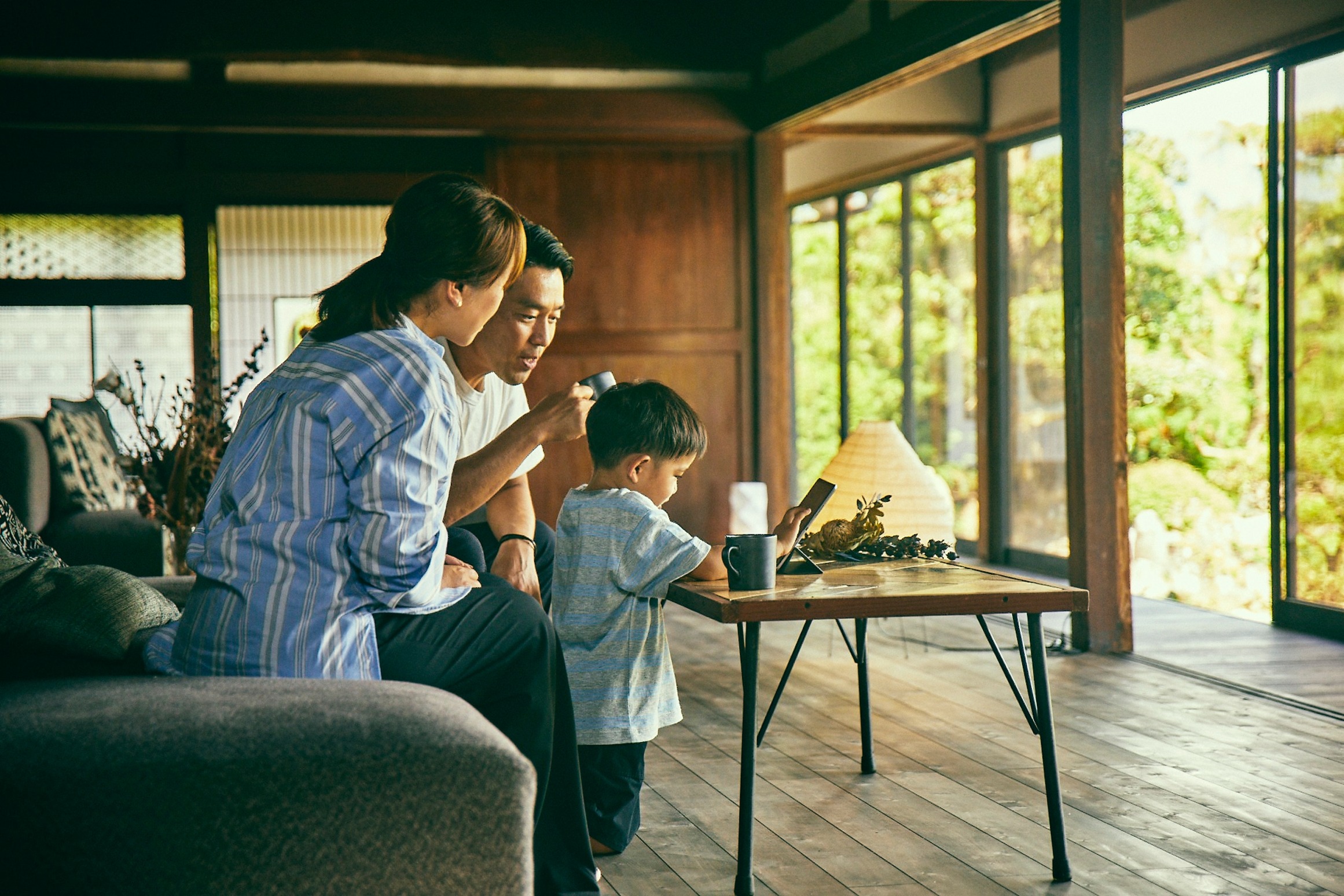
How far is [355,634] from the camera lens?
146cm

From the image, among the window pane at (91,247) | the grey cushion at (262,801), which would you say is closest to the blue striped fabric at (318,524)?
the grey cushion at (262,801)

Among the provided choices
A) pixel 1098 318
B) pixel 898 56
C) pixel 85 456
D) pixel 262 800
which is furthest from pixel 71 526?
pixel 262 800

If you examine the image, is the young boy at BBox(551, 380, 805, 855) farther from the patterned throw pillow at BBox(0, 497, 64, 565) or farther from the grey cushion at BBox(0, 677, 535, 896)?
the grey cushion at BBox(0, 677, 535, 896)

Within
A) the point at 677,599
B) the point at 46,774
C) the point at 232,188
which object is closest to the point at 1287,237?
the point at 677,599

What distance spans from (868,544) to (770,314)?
12.2ft

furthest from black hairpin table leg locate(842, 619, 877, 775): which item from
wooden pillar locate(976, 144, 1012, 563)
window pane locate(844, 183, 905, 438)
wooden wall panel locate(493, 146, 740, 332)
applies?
window pane locate(844, 183, 905, 438)

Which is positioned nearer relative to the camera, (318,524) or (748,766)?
(318,524)

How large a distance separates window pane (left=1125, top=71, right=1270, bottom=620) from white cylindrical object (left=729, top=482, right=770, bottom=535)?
168 cm

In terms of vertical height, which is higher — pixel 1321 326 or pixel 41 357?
pixel 41 357

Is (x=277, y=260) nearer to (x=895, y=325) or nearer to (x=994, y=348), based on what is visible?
(x=895, y=325)

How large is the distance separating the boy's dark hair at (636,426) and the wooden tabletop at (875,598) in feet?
0.83

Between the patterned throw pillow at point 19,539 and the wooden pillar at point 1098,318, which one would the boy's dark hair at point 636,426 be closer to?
the patterned throw pillow at point 19,539

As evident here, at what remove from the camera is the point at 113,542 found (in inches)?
174

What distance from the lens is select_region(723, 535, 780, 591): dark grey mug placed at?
199 centimetres
